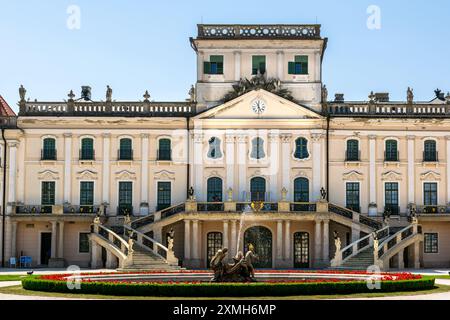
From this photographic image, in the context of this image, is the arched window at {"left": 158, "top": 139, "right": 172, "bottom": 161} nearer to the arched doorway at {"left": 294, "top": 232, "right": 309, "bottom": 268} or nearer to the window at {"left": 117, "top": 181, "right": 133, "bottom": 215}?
the window at {"left": 117, "top": 181, "right": 133, "bottom": 215}

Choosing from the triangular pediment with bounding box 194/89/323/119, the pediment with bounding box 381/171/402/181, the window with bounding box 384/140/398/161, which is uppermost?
the triangular pediment with bounding box 194/89/323/119

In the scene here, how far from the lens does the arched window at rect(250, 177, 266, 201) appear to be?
57.5m

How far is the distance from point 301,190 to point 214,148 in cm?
618

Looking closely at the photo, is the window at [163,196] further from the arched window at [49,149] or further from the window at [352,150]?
the window at [352,150]

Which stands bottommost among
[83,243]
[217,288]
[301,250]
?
[301,250]

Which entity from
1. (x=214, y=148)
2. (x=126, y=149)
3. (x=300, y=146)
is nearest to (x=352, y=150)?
(x=300, y=146)

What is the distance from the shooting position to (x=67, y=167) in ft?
191

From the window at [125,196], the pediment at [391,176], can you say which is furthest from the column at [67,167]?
the pediment at [391,176]

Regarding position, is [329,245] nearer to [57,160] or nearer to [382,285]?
[57,160]

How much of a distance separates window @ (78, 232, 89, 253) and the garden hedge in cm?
2434

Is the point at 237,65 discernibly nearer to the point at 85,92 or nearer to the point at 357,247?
the point at 85,92

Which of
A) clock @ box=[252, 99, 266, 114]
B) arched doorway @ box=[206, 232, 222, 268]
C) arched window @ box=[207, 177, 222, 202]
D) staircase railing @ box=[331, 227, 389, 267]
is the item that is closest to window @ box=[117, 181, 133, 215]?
arched window @ box=[207, 177, 222, 202]
